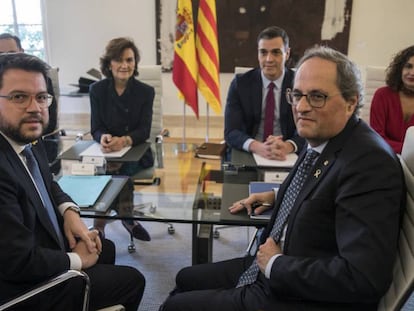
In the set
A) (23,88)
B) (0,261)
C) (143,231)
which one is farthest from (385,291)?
(143,231)

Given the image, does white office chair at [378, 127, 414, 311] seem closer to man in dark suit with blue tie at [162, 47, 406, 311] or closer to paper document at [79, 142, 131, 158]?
man in dark suit with blue tie at [162, 47, 406, 311]

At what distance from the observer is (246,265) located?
1.58 meters

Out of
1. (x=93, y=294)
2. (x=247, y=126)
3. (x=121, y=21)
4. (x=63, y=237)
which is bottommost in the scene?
(x=93, y=294)

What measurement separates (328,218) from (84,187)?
1.12 meters

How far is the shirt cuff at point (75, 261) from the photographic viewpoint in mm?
1377

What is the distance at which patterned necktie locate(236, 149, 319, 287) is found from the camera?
1.36m

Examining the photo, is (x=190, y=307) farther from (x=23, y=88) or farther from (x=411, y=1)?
(x=411, y=1)

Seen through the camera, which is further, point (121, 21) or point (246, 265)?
point (121, 21)

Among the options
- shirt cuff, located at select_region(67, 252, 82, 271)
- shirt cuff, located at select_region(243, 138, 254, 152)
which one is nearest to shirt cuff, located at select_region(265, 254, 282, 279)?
shirt cuff, located at select_region(67, 252, 82, 271)

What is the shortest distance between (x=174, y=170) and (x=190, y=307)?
98 cm

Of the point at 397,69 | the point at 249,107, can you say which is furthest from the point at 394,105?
the point at 249,107

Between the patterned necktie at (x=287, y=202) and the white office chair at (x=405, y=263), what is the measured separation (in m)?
0.30

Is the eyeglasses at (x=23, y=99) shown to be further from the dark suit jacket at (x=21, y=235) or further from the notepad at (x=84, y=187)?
the notepad at (x=84, y=187)

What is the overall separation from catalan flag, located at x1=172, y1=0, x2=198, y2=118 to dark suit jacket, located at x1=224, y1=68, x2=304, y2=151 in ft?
3.36
